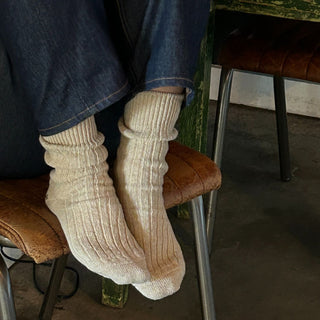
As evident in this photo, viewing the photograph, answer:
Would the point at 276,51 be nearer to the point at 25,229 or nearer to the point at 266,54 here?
the point at 266,54

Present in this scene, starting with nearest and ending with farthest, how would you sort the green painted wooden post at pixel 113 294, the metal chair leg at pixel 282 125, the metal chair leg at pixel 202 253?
the metal chair leg at pixel 202 253
the green painted wooden post at pixel 113 294
the metal chair leg at pixel 282 125

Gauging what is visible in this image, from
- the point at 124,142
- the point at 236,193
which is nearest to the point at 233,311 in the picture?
the point at 236,193

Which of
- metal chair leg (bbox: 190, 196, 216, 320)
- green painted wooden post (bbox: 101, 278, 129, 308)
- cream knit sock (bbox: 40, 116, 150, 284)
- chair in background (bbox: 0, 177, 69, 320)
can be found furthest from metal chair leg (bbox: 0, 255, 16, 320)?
green painted wooden post (bbox: 101, 278, 129, 308)

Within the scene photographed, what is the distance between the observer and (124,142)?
0.91 meters

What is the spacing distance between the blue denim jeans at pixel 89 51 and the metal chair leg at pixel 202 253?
26 centimetres

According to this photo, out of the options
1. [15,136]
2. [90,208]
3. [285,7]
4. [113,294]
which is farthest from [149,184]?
[113,294]

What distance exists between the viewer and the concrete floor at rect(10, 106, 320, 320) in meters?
1.45

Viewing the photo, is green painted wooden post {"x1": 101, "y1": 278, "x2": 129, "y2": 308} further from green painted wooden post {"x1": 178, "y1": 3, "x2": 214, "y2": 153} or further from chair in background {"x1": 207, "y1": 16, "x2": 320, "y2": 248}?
green painted wooden post {"x1": 178, "y1": 3, "x2": 214, "y2": 153}

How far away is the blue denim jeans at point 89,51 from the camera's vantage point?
782 mm

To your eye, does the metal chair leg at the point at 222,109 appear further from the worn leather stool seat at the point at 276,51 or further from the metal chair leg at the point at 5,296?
the metal chair leg at the point at 5,296

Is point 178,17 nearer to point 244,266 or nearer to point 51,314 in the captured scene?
point 51,314

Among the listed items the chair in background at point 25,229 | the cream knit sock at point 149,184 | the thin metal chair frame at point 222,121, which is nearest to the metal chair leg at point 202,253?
the cream knit sock at point 149,184

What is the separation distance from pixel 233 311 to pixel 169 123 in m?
0.70

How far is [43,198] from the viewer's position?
93 centimetres
